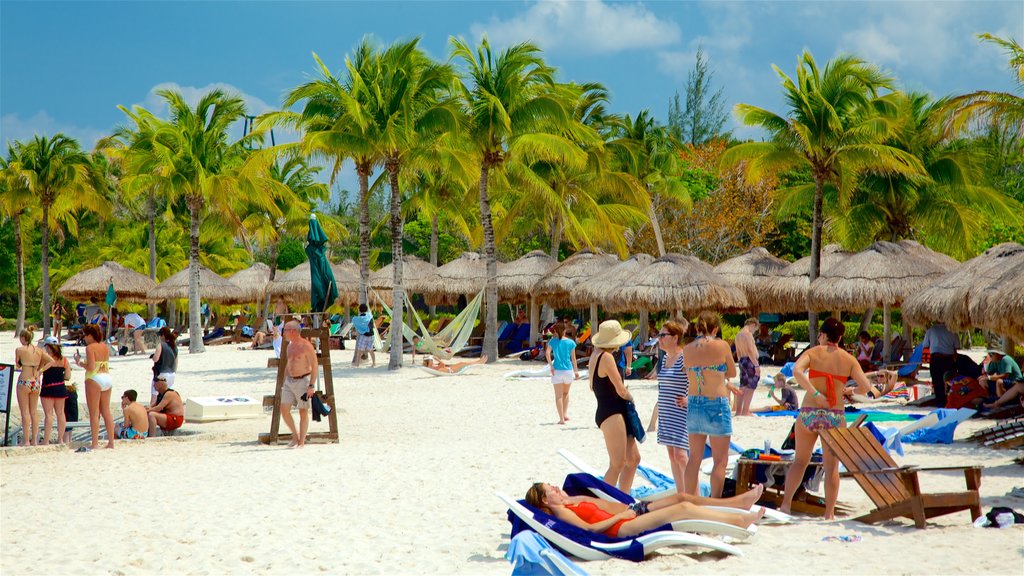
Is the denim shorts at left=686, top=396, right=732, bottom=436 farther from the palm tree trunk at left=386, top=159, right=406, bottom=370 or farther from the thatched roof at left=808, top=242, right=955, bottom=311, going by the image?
the palm tree trunk at left=386, top=159, right=406, bottom=370

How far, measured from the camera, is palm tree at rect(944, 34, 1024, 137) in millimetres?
10352

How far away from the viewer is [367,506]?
20.4 feet

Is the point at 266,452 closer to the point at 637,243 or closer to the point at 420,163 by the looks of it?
the point at 420,163

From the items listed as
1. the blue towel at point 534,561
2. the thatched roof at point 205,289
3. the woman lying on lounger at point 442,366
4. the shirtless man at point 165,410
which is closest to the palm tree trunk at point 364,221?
the woman lying on lounger at point 442,366

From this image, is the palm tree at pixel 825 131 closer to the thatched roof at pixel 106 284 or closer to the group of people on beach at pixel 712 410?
the group of people on beach at pixel 712 410

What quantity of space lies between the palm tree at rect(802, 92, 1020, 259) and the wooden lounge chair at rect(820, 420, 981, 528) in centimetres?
1576

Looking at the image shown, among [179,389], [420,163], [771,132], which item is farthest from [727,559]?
[771,132]

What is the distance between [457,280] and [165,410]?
14123mm

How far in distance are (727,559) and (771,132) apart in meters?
15.8

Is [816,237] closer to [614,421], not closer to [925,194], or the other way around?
[925,194]

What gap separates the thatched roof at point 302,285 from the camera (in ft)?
87.0

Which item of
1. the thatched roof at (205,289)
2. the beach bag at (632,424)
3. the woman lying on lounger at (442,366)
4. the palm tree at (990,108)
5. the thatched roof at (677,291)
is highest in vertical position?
the palm tree at (990,108)

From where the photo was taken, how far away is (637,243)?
99.3 ft

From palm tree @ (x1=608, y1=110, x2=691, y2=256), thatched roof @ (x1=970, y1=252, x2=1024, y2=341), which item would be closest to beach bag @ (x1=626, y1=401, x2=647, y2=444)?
thatched roof @ (x1=970, y1=252, x2=1024, y2=341)
